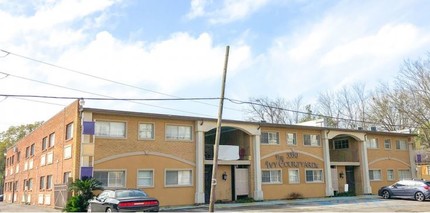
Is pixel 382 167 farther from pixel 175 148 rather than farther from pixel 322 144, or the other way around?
pixel 175 148

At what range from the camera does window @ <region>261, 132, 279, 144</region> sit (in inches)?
1179

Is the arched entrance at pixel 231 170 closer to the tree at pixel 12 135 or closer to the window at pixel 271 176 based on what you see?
the window at pixel 271 176

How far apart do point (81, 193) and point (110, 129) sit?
165 inches

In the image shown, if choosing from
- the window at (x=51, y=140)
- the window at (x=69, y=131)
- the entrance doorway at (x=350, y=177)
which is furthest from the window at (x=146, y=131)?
the entrance doorway at (x=350, y=177)

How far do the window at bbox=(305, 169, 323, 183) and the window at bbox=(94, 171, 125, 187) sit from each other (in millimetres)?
15069

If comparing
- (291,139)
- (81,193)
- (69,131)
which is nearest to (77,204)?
(81,193)

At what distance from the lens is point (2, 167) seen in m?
68.8

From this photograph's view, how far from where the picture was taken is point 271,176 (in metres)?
29.8

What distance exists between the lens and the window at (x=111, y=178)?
22734 millimetres

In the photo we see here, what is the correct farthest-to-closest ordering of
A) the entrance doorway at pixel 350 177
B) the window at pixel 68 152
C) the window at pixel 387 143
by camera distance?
the window at pixel 387 143
the entrance doorway at pixel 350 177
the window at pixel 68 152

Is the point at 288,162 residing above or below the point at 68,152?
below

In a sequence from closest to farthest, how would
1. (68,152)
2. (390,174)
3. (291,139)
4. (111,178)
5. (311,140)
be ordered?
(111,178) < (68,152) < (291,139) < (311,140) < (390,174)

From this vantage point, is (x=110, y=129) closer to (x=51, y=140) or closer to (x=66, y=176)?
(x=66, y=176)

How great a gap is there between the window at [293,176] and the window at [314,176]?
984 mm
